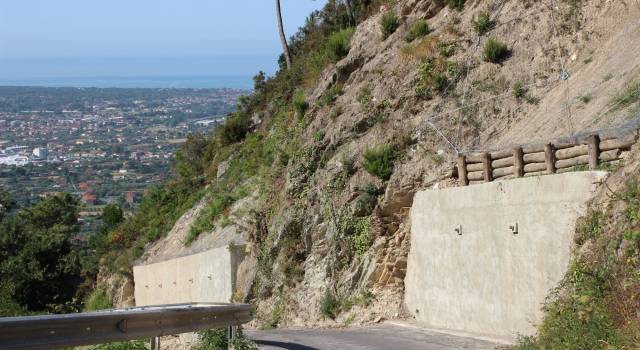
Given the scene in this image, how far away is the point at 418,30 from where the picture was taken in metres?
30.1

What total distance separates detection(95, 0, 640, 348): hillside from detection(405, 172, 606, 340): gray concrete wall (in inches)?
50.0

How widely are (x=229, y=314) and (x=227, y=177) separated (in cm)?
2535

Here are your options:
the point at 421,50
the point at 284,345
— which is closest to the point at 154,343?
the point at 284,345

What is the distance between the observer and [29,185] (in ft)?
501

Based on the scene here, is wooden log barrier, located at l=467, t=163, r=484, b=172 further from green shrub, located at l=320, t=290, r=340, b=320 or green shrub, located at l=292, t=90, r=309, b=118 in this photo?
green shrub, located at l=292, t=90, r=309, b=118

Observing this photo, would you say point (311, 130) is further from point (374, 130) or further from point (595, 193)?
point (595, 193)

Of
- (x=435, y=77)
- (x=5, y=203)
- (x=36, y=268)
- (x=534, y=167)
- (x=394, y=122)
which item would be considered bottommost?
(x=36, y=268)

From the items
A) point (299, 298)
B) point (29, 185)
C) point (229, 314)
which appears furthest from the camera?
point (29, 185)

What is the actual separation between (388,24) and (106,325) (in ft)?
69.6

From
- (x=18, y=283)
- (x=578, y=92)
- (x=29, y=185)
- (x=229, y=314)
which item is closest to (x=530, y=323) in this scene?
(x=229, y=314)

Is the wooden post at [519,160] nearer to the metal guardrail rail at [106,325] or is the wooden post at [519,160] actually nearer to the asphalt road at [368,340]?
the asphalt road at [368,340]

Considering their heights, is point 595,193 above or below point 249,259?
above

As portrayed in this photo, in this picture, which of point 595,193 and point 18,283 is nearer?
Answer: point 595,193

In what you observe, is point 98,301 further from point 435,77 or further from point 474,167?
point 474,167
